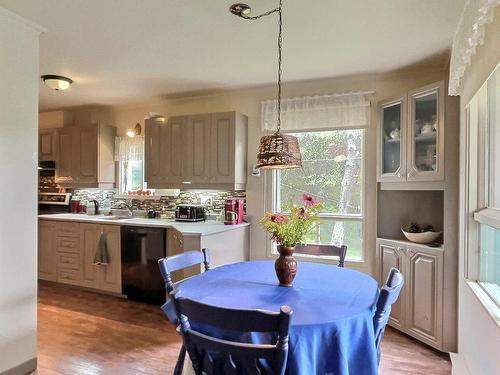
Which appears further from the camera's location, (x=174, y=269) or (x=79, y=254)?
(x=79, y=254)

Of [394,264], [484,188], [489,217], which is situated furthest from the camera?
[394,264]

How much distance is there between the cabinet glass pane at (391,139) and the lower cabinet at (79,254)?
119 inches

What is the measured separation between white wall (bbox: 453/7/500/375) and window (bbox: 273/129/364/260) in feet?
3.85

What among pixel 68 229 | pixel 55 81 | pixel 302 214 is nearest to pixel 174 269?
pixel 302 214

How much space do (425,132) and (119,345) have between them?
10.2 ft

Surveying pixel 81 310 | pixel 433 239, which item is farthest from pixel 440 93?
pixel 81 310

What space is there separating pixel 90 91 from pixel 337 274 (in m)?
3.56

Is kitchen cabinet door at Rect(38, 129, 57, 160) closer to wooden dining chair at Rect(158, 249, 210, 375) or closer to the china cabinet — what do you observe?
wooden dining chair at Rect(158, 249, 210, 375)

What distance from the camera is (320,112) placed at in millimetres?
3639

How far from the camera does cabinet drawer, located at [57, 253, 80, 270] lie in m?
4.24

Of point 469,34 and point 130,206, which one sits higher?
point 469,34

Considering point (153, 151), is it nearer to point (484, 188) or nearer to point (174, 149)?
point (174, 149)

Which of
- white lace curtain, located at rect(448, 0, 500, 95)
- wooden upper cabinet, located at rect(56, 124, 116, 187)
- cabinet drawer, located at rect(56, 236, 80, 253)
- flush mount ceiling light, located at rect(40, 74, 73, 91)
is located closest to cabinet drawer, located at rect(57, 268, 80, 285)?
cabinet drawer, located at rect(56, 236, 80, 253)

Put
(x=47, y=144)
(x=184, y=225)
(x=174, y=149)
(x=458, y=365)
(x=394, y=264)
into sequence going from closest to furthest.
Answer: (x=458, y=365), (x=394, y=264), (x=184, y=225), (x=174, y=149), (x=47, y=144)
